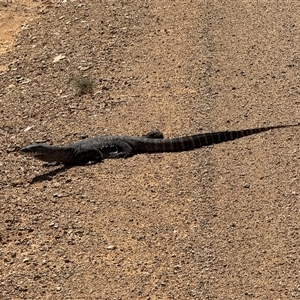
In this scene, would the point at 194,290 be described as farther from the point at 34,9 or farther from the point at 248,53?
the point at 34,9

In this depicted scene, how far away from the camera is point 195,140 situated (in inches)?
348

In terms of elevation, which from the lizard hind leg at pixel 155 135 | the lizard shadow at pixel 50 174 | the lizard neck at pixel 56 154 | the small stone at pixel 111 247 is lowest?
the lizard shadow at pixel 50 174

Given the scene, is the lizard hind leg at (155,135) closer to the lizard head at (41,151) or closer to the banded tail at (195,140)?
the banded tail at (195,140)

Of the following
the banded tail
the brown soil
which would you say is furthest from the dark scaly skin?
the brown soil

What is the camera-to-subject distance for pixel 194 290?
641 centimetres

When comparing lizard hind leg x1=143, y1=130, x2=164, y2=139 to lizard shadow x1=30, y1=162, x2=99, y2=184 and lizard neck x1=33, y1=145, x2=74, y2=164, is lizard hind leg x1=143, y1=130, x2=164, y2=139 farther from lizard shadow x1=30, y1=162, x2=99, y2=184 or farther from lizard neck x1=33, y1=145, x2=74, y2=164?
lizard neck x1=33, y1=145, x2=74, y2=164

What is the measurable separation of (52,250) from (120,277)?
899mm

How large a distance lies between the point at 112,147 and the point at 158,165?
732 mm

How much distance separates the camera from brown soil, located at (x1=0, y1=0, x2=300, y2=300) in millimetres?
6738

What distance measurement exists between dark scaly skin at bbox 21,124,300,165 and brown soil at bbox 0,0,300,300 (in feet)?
0.41

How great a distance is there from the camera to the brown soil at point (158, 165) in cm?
674

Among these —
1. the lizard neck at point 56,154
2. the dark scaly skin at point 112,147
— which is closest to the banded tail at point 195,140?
the dark scaly skin at point 112,147

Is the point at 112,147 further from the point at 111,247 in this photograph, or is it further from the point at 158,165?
the point at 111,247

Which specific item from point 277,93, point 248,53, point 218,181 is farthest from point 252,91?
point 218,181
